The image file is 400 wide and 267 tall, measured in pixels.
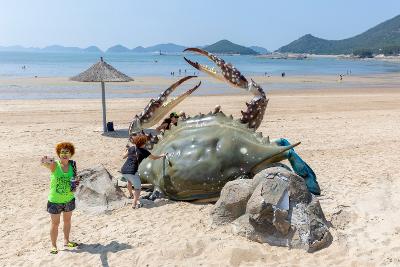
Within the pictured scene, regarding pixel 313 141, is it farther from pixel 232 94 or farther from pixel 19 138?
pixel 232 94

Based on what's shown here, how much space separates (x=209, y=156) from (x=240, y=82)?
4.89 feet

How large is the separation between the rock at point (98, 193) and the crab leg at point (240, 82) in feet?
8.72

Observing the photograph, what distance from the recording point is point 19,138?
16.6m

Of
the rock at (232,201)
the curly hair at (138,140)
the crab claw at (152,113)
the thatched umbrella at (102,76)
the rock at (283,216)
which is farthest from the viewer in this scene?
the thatched umbrella at (102,76)

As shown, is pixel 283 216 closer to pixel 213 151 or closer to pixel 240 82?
pixel 213 151

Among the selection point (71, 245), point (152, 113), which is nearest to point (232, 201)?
point (71, 245)

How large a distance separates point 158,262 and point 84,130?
12.6m

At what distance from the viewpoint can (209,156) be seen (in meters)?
8.28

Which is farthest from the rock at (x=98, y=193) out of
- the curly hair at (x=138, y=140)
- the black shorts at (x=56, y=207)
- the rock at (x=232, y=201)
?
the rock at (x=232, y=201)

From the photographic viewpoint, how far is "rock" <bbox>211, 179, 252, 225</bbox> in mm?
7375

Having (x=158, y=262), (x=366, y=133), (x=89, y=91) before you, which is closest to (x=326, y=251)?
(x=158, y=262)

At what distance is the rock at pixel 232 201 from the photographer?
7.38 meters

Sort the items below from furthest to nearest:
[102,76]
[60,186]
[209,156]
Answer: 1. [102,76]
2. [209,156]
3. [60,186]

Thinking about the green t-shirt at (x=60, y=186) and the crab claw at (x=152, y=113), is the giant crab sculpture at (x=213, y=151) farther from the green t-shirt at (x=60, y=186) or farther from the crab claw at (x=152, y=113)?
the green t-shirt at (x=60, y=186)
